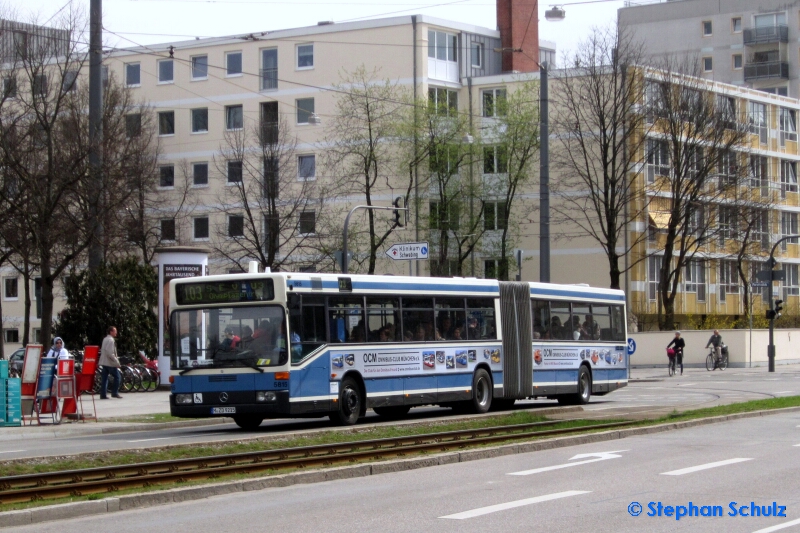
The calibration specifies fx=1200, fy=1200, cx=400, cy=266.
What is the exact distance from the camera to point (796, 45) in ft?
289

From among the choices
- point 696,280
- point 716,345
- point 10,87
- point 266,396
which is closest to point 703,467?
point 266,396

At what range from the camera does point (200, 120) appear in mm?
67625

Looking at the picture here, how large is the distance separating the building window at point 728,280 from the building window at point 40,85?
142 ft

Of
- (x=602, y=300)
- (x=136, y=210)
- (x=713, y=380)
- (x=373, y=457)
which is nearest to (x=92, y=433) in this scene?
(x=373, y=457)

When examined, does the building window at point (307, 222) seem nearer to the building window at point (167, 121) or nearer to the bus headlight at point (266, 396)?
the building window at point (167, 121)

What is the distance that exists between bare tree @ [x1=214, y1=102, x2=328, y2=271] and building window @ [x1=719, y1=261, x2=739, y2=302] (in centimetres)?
2388

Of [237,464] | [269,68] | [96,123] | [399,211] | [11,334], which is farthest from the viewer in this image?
[11,334]

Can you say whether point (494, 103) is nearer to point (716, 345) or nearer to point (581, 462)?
point (716, 345)

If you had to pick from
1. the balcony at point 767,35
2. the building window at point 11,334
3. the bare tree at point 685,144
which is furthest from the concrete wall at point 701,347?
the balcony at point 767,35

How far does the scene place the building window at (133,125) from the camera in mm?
48159

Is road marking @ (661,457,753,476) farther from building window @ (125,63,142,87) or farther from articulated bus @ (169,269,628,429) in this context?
building window @ (125,63,142,87)

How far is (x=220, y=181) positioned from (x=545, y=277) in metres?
36.6

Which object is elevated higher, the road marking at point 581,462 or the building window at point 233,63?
the building window at point 233,63

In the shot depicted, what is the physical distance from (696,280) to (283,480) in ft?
192
